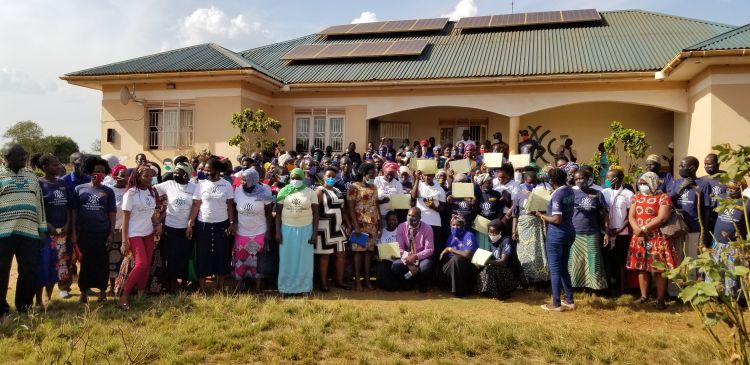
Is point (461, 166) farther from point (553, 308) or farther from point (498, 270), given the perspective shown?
point (553, 308)

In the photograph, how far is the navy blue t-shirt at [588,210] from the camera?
235 inches

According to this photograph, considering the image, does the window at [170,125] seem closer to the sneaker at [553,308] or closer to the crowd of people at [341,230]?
the crowd of people at [341,230]

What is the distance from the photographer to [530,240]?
654cm

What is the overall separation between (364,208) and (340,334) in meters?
2.23

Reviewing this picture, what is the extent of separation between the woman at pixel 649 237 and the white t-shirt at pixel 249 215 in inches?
176

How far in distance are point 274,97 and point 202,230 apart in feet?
28.3

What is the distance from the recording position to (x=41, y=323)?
4.73 m

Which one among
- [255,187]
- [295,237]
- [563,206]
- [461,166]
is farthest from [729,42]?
[255,187]

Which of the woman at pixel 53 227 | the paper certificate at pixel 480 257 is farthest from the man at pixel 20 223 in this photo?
the paper certificate at pixel 480 257

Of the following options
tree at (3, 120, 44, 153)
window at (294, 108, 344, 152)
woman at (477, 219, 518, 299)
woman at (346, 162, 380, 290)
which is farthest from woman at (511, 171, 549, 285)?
tree at (3, 120, 44, 153)

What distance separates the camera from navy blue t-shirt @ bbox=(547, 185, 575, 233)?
18.2ft

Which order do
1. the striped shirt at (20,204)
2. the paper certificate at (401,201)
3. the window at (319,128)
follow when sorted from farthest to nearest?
the window at (319,128) < the paper certificate at (401,201) < the striped shirt at (20,204)

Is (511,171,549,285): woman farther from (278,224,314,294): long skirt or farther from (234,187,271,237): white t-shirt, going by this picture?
(234,187,271,237): white t-shirt

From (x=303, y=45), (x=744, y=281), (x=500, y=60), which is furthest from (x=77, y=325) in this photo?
(x=303, y=45)
